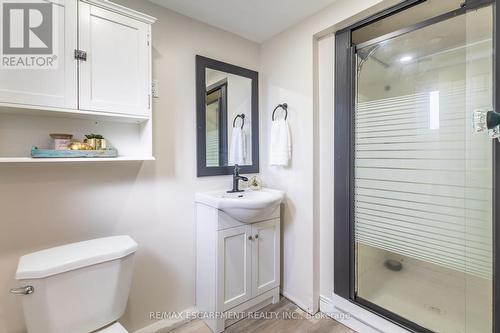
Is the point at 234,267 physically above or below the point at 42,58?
below

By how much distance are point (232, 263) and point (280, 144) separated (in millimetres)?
1009

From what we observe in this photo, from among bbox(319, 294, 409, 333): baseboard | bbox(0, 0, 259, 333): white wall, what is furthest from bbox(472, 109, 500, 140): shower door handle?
bbox(0, 0, 259, 333): white wall

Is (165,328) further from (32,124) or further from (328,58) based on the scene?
(328,58)

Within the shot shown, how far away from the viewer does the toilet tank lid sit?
101 cm

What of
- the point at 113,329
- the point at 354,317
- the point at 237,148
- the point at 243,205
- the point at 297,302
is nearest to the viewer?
the point at 113,329

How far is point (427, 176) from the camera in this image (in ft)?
4.57

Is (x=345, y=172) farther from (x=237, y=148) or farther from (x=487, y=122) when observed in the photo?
(x=237, y=148)

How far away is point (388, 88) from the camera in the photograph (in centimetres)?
A: 158

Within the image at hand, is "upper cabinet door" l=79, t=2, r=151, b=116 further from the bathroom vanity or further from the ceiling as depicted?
the bathroom vanity

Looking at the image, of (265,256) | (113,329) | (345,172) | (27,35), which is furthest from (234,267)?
(27,35)

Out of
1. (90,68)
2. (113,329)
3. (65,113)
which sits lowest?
(113,329)

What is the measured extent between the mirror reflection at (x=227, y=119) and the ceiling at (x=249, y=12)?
38cm

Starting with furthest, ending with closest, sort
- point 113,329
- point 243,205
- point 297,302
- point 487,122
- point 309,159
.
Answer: point 297,302
point 309,159
point 243,205
point 113,329
point 487,122

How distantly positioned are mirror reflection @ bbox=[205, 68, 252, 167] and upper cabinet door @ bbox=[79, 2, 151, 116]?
576 millimetres
